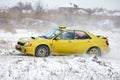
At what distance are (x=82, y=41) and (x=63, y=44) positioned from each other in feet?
3.38

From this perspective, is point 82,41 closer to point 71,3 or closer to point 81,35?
point 81,35

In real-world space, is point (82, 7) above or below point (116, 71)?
above

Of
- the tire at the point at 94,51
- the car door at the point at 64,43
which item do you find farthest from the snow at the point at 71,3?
the tire at the point at 94,51

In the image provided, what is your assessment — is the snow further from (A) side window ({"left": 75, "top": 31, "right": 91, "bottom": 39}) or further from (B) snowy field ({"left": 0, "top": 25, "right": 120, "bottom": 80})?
(B) snowy field ({"left": 0, "top": 25, "right": 120, "bottom": 80})

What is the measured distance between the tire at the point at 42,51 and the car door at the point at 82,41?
4.90 feet

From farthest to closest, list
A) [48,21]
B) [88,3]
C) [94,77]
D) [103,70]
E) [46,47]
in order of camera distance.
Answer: [88,3] → [48,21] → [46,47] → [103,70] → [94,77]

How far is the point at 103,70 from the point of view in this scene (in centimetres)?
1379

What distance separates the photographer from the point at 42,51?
54.7 feet

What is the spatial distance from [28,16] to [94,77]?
116ft

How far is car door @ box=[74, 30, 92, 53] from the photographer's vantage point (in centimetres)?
1733

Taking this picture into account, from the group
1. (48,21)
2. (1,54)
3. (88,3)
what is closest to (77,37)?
(1,54)

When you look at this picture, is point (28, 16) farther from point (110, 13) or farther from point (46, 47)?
point (46, 47)

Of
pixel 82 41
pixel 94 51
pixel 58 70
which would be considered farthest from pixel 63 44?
pixel 58 70

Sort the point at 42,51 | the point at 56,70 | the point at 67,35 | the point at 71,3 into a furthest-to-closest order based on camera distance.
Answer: the point at 71,3
the point at 67,35
the point at 42,51
the point at 56,70
